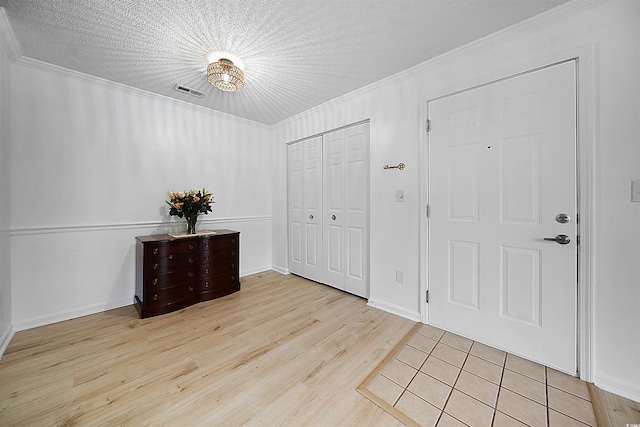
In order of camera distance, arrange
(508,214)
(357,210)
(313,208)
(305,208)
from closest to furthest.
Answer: (508,214) < (357,210) < (313,208) < (305,208)

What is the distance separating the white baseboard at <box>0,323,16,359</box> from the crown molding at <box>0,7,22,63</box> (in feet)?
7.55

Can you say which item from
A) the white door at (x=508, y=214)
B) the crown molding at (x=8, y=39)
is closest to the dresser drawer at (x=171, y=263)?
the crown molding at (x=8, y=39)

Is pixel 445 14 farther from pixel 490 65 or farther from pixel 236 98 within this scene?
pixel 236 98

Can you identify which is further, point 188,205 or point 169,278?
point 188,205

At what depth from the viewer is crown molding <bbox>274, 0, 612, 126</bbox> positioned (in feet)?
5.06

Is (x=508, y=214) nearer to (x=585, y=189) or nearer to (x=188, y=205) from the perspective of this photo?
(x=585, y=189)

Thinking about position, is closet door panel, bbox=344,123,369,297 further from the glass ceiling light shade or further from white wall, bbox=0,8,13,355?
white wall, bbox=0,8,13,355

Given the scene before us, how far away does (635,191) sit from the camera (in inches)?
54.4

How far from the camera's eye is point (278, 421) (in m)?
1.27

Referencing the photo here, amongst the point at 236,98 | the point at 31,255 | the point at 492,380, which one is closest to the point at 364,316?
the point at 492,380

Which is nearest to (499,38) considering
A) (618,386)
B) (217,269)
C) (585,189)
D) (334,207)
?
(585,189)

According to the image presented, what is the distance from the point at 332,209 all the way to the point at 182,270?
193cm

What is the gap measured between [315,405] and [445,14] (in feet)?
8.83

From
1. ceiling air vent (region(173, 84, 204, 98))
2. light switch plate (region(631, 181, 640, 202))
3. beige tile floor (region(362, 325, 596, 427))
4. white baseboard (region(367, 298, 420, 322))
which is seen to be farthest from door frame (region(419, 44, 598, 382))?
ceiling air vent (region(173, 84, 204, 98))
